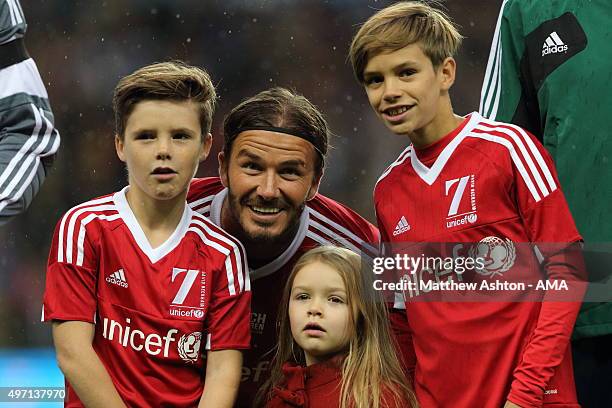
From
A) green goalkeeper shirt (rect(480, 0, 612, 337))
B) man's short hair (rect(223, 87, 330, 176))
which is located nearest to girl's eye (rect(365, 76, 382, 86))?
man's short hair (rect(223, 87, 330, 176))

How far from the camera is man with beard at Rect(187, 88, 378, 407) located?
230cm

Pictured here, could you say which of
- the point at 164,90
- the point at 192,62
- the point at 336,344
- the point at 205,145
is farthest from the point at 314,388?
the point at 192,62

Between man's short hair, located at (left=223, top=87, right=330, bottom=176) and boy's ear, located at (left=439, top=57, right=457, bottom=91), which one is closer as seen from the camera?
boy's ear, located at (left=439, top=57, right=457, bottom=91)

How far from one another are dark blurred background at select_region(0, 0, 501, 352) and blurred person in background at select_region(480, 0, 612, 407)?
0.81 meters

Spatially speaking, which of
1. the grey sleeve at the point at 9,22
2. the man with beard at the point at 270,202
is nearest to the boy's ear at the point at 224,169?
the man with beard at the point at 270,202

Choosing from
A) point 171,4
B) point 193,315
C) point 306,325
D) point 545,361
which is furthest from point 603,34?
point 171,4

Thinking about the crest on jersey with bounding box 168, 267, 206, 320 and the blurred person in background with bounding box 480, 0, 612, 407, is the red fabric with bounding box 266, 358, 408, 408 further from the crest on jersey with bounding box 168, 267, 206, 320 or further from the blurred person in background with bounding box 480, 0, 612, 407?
the blurred person in background with bounding box 480, 0, 612, 407

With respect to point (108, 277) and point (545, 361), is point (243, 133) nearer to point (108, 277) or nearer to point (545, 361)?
point (108, 277)

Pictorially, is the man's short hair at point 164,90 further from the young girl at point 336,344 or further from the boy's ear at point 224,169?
the young girl at point 336,344

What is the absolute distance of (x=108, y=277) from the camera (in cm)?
208

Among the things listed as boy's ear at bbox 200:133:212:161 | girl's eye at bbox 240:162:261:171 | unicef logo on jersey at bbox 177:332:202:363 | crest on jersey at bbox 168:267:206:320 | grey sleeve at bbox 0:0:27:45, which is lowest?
unicef logo on jersey at bbox 177:332:202:363

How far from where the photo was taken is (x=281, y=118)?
2.37 m

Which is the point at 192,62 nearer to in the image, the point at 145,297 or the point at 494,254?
the point at 145,297

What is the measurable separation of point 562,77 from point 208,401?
1071 mm
